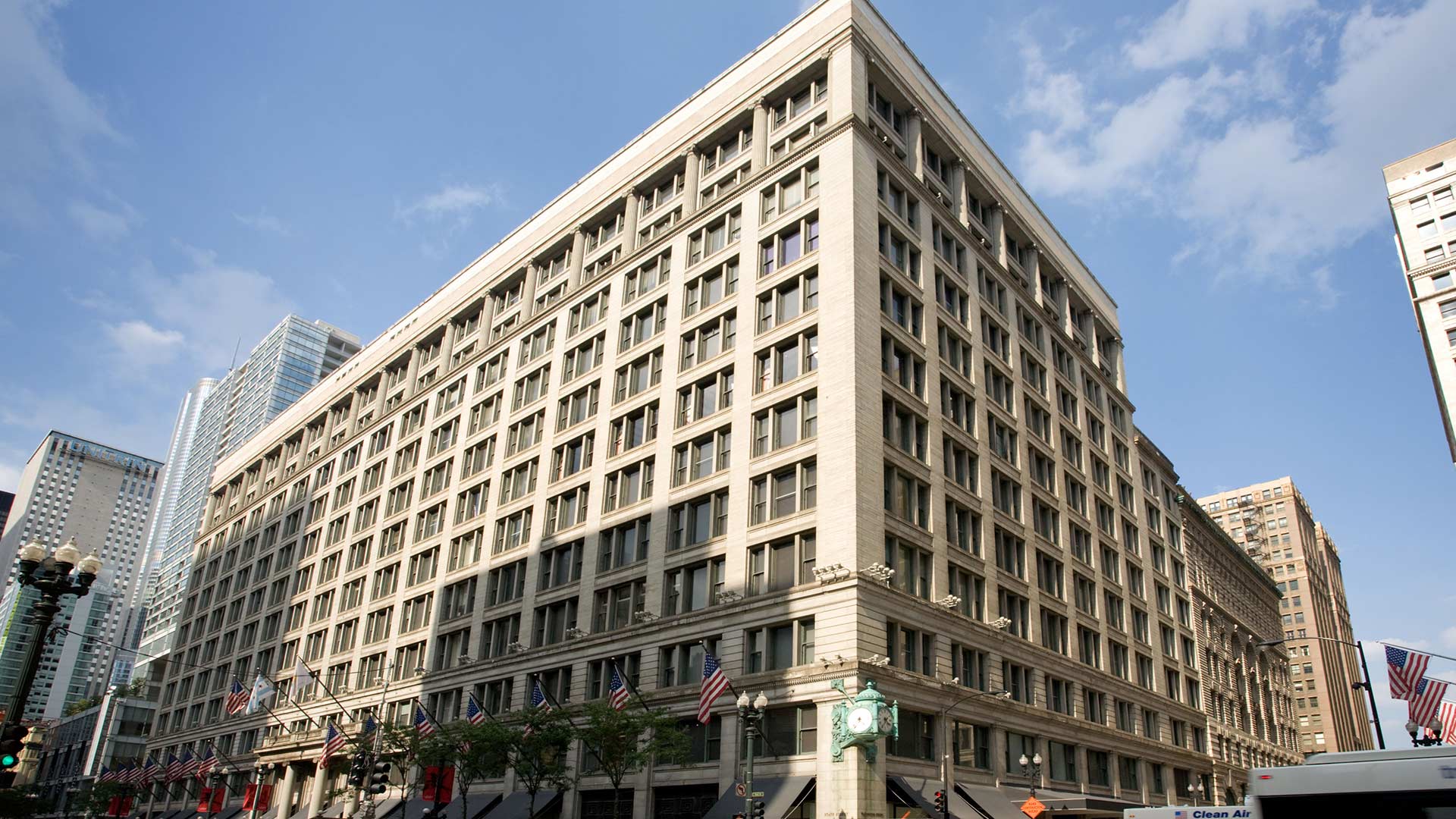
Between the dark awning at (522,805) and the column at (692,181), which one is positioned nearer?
the dark awning at (522,805)

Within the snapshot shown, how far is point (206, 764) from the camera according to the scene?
73.4 metres

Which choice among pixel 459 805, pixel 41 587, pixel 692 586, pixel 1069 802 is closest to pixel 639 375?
pixel 692 586

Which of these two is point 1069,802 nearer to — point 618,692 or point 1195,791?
point 618,692

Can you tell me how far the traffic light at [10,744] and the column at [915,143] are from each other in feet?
156

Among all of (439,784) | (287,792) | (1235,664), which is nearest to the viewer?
(439,784)

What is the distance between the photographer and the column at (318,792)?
6688cm

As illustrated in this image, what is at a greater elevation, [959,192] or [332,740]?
[959,192]

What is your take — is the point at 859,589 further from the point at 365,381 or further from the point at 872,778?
the point at 365,381

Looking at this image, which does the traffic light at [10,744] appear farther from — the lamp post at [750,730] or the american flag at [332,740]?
the american flag at [332,740]

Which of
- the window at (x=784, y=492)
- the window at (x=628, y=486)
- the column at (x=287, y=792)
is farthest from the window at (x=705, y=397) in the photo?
the column at (x=287, y=792)

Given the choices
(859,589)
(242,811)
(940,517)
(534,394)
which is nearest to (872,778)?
(859,589)

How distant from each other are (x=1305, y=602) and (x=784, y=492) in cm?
12849

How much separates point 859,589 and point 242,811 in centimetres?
6081

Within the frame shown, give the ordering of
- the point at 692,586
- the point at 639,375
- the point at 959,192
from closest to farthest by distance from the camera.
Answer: the point at 692,586
the point at 639,375
the point at 959,192
